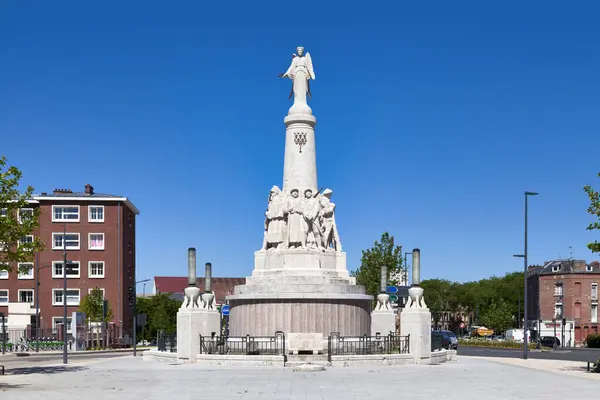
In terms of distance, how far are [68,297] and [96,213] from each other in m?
8.03

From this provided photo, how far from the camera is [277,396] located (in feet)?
64.9

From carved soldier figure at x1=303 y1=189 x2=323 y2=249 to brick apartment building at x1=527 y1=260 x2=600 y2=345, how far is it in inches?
2641

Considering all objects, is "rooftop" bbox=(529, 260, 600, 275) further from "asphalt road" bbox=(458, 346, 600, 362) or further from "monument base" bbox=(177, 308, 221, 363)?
"monument base" bbox=(177, 308, 221, 363)

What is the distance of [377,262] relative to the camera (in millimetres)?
63469

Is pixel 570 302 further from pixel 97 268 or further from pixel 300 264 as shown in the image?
pixel 300 264

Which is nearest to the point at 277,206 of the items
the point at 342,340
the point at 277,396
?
the point at 342,340

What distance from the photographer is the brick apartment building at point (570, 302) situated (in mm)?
100250

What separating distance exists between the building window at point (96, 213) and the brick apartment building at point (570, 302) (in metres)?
54.3

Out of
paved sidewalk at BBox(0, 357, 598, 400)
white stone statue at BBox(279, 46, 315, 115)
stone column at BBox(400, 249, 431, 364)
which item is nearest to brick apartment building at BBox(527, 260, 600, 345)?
white stone statue at BBox(279, 46, 315, 115)

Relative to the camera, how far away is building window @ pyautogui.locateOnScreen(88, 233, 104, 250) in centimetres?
7394

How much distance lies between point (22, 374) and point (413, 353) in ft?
48.7

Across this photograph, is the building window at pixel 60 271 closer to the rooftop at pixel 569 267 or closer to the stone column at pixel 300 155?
the stone column at pixel 300 155

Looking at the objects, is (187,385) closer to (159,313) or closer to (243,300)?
(243,300)

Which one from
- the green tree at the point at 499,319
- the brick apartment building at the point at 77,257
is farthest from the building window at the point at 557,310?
the brick apartment building at the point at 77,257
